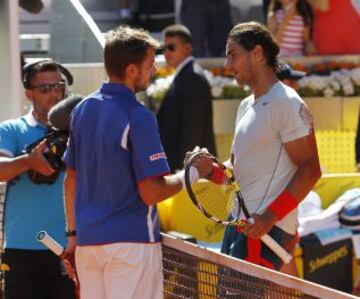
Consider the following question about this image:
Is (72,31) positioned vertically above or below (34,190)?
above

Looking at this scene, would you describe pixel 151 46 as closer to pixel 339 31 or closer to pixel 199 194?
pixel 199 194

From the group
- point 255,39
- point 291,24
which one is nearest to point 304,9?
point 291,24

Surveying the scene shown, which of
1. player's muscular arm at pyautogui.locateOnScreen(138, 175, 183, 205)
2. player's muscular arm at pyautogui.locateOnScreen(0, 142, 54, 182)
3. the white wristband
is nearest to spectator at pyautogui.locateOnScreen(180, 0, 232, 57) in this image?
player's muscular arm at pyautogui.locateOnScreen(0, 142, 54, 182)

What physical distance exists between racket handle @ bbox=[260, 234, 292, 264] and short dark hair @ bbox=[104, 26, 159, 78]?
3.29 feet

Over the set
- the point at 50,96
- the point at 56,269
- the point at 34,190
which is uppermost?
the point at 50,96

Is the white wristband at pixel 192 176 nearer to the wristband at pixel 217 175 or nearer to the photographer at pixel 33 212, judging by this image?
the wristband at pixel 217 175

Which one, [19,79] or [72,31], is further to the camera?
[72,31]

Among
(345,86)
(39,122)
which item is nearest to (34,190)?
(39,122)

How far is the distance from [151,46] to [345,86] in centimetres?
612

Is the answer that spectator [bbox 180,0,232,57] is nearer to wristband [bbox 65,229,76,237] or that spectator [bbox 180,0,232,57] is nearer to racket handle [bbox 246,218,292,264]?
racket handle [bbox 246,218,292,264]

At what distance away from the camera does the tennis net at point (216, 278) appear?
451 centimetres

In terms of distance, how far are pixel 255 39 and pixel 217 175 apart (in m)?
0.69

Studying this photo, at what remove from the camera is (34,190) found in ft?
19.3

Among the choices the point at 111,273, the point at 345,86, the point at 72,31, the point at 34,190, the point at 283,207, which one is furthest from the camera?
the point at 345,86
